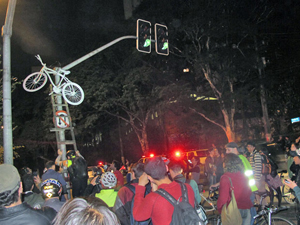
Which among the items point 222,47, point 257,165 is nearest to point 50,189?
point 257,165

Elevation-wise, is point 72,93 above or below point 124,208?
above

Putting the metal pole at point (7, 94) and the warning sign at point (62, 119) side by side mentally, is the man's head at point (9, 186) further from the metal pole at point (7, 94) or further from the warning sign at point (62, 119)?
the warning sign at point (62, 119)

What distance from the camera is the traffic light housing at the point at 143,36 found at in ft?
33.0

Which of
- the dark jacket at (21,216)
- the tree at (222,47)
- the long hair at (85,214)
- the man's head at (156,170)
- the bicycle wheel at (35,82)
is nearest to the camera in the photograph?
the long hair at (85,214)

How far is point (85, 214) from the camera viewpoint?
5.86 feet

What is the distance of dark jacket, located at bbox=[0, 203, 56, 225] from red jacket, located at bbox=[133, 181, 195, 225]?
3.48ft

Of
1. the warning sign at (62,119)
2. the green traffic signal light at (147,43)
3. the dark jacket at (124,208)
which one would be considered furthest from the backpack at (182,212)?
the green traffic signal light at (147,43)

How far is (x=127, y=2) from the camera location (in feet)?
117

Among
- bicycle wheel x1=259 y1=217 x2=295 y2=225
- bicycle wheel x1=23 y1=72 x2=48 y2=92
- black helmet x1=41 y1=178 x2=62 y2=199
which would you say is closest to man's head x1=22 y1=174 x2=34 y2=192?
black helmet x1=41 y1=178 x2=62 y2=199

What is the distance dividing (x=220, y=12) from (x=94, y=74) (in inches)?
439

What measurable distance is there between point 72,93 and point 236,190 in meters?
7.47

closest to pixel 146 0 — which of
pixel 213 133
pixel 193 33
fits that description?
pixel 193 33

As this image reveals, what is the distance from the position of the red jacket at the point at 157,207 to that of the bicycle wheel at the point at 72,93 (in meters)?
7.69

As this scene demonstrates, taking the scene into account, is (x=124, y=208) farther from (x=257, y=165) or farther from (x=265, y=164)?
(x=265, y=164)
